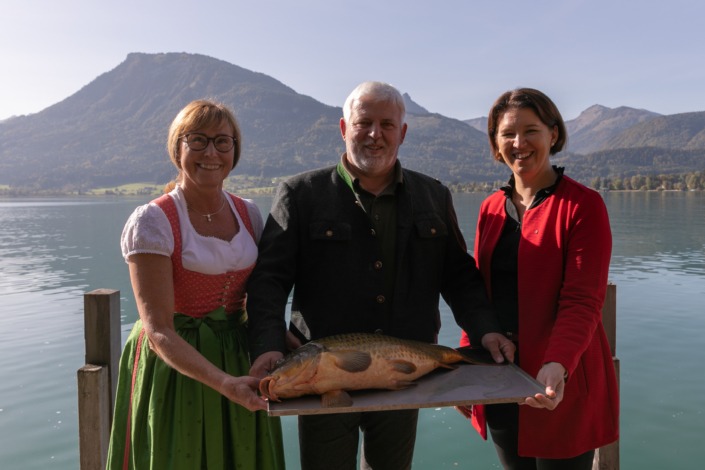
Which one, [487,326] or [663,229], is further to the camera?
[663,229]

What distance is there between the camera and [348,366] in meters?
2.61

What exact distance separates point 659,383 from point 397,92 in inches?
377

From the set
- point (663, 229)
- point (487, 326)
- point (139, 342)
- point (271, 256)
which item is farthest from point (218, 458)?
point (663, 229)

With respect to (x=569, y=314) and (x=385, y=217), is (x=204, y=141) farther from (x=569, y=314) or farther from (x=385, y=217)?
(x=569, y=314)

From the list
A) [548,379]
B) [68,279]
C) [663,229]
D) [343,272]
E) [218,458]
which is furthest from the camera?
[663,229]

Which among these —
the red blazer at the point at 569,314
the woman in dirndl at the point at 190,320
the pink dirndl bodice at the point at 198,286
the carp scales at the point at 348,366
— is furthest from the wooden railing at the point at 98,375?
the red blazer at the point at 569,314

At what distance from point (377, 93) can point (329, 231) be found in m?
0.79

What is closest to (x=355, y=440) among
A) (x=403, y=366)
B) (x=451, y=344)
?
(x=403, y=366)

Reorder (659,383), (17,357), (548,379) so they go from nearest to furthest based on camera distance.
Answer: (548,379), (659,383), (17,357)

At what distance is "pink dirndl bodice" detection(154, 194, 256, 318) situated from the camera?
291cm

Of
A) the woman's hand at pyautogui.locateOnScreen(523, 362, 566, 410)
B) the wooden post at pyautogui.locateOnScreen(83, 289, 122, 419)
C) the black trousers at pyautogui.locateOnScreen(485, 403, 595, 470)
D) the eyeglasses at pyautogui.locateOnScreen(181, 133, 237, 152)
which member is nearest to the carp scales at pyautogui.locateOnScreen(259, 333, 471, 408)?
the woman's hand at pyautogui.locateOnScreen(523, 362, 566, 410)

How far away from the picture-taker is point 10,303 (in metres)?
17.4

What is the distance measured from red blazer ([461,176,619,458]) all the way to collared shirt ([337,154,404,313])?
702 millimetres

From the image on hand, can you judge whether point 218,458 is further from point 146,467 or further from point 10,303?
point 10,303
